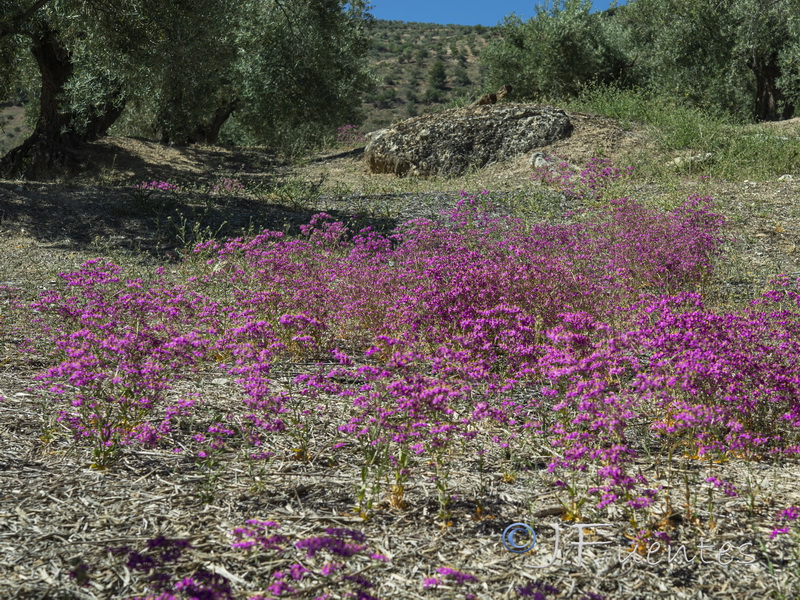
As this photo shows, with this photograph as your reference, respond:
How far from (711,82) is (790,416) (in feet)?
80.8

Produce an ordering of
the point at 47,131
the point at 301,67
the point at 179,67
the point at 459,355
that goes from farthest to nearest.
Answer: the point at 301,67, the point at 47,131, the point at 179,67, the point at 459,355

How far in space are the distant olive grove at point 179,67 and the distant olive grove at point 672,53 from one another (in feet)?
23.8

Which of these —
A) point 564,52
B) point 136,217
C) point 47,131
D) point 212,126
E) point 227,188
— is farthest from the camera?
point 212,126

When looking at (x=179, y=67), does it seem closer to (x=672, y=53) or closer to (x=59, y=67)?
(x=59, y=67)

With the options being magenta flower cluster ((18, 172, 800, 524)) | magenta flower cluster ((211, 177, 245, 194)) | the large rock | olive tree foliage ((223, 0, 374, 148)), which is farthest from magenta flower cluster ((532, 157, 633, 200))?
olive tree foliage ((223, 0, 374, 148))

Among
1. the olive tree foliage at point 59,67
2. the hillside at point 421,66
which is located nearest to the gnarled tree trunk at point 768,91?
the olive tree foliage at point 59,67

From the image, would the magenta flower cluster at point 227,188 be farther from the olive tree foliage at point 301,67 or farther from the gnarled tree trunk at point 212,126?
the gnarled tree trunk at point 212,126

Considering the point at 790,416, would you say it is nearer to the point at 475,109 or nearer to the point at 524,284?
the point at 524,284

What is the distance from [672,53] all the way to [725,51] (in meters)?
1.83

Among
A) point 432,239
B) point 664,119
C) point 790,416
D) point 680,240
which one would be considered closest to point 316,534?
point 790,416

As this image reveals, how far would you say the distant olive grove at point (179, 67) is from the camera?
14.0 m

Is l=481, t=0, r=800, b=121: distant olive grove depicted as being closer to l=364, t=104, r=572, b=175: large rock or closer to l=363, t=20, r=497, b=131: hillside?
l=364, t=104, r=572, b=175: large rock

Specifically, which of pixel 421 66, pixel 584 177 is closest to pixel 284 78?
pixel 584 177

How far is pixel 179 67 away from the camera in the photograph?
15.1 meters
